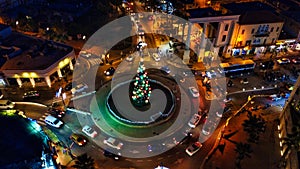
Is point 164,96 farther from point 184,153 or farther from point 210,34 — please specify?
point 210,34

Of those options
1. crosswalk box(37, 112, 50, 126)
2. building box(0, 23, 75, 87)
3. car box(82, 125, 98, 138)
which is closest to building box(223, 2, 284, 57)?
car box(82, 125, 98, 138)

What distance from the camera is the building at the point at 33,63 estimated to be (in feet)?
203

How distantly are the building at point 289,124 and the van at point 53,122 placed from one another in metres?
44.1

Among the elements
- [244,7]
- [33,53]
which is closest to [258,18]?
[244,7]

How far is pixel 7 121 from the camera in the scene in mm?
48250

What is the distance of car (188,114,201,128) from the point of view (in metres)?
54.0

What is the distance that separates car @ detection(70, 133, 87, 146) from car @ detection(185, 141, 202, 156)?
67.3 ft

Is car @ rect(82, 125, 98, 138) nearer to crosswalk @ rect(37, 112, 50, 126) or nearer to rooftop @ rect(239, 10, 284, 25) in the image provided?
crosswalk @ rect(37, 112, 50, 126)

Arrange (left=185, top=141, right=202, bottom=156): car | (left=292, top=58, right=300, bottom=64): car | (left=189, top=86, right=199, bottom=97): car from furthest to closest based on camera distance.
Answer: (left=292, top=58, right=300, bottom=64): car < (left=189, top=86, right=199, bottom=97): car < (left=185, top=141, right=202, bottom=156): car

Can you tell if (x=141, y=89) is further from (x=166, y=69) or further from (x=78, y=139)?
(x=166, y=69)

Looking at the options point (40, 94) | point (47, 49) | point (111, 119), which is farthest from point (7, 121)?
point (47, 49)

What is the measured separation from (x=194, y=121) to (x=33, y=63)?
42.5 m

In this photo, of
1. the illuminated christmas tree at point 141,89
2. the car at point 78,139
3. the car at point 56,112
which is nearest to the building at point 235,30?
the illuminated christmas tree at point 141,89

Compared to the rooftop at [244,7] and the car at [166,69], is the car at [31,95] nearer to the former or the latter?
the car at [166,69]
